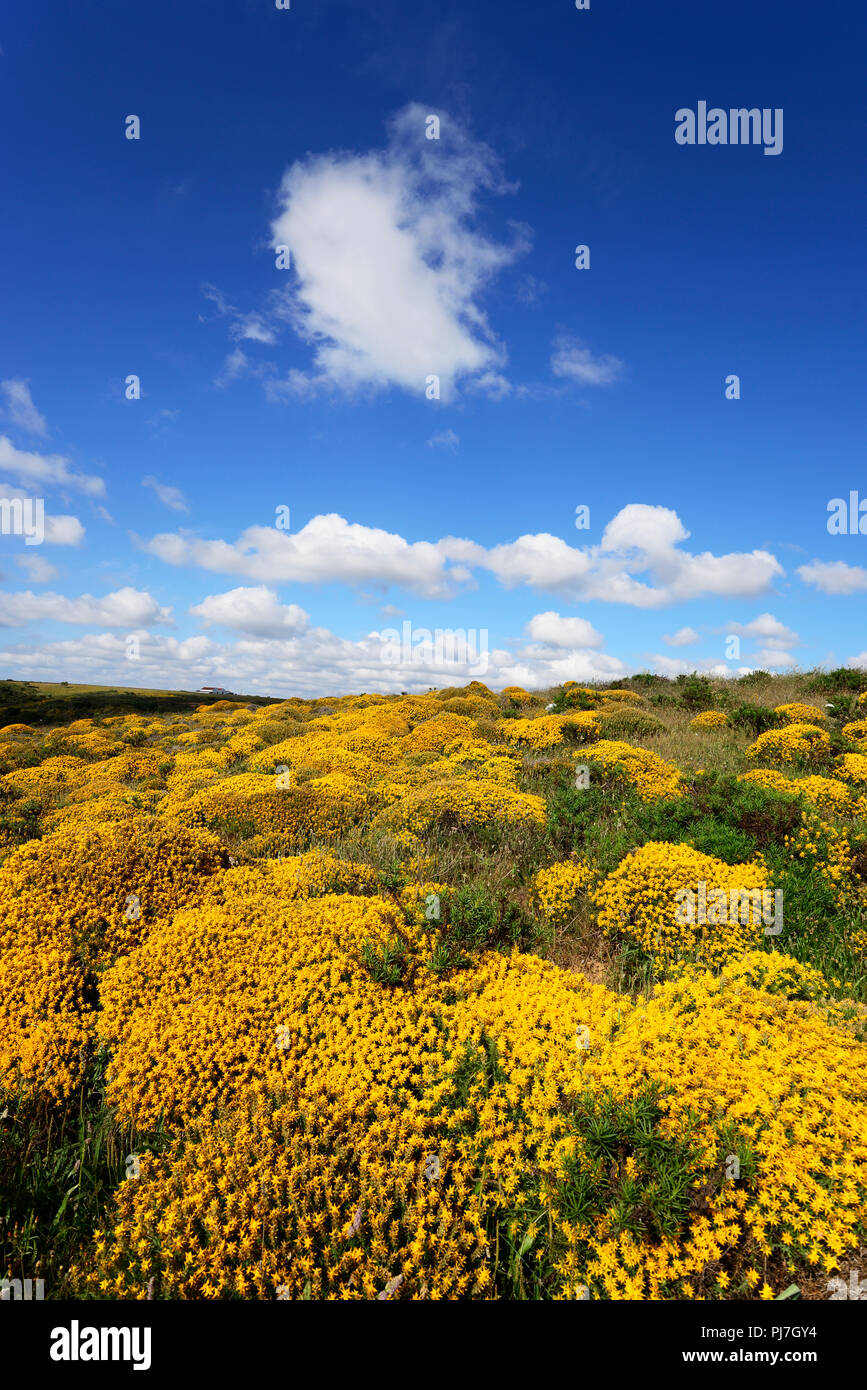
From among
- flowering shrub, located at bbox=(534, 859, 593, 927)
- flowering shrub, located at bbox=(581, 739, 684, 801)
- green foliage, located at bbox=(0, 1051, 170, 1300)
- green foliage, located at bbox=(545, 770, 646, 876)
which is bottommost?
green foliage, located at bbox=(0, 1051, 170, 1300)

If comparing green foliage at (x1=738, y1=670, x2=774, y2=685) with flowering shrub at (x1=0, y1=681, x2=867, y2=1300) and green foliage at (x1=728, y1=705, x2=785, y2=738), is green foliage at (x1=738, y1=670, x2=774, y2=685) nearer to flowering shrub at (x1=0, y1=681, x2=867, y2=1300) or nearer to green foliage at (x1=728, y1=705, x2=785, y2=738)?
green foliage at (x1=728, y1=705, x2=785, y2=738)

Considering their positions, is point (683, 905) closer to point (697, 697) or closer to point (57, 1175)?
point (57, 1175)

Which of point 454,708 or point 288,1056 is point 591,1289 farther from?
point 454,708

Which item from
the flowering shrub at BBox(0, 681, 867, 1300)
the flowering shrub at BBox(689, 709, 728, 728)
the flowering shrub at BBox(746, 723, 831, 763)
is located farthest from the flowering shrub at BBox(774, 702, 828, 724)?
the flowering shrub at BBox(0, 681, 867, 1300)

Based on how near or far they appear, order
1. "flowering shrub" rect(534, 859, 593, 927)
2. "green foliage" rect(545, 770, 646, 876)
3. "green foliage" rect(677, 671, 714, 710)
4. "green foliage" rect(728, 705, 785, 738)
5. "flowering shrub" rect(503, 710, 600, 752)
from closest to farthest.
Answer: "flowering shrub" rect(534, 859, 593, 927) → "green foliage" rect(545, 770, 646, 876) → "flowering shrub" rect(503, 710, 600, 752) → "green foliage" rect(728, 705, 785, 738) → "green foliage" rect(677, 671, 714, 710)

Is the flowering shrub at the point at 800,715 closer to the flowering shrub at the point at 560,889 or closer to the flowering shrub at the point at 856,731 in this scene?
the flowering shrub at the point at 856,731

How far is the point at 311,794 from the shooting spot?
33.3 feet

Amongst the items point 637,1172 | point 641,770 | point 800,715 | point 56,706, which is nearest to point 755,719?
point 800,715

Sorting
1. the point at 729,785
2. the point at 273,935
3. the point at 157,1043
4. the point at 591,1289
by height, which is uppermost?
the point at 729,785

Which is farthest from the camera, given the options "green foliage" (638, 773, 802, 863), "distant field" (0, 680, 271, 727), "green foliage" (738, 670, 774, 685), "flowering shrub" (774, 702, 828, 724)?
"distant field" (0, 680, 271, 727)

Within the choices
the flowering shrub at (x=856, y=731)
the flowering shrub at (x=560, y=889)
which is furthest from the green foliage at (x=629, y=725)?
the flowering shrub at (x=560, y=889)

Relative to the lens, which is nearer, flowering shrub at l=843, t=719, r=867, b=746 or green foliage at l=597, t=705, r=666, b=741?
flowering shrub at l=843, t=719, r=867, b=746
